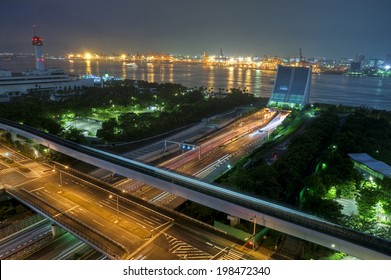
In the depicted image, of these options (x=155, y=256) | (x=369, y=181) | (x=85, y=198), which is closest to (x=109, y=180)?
(x=85, y=198)

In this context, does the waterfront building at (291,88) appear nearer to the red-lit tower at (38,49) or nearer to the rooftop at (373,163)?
the rooftop at (373,163)

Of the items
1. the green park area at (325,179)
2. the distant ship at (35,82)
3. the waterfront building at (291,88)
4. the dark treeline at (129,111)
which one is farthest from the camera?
the distant ship at (35,82)

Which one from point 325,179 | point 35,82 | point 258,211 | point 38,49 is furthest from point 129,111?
point 38,49

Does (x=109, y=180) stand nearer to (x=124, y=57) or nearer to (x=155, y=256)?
(x=155, y=256)

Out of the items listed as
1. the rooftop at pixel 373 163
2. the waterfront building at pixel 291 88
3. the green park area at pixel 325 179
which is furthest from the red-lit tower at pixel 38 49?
the rooftop at pixel 373 163

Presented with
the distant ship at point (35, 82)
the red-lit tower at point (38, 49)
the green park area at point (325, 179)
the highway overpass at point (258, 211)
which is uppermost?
the red-lit tower at point (38, 49)

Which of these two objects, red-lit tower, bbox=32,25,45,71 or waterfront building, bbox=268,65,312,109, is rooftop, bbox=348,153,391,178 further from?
red-lit tower, bbox=32,25,45,71
